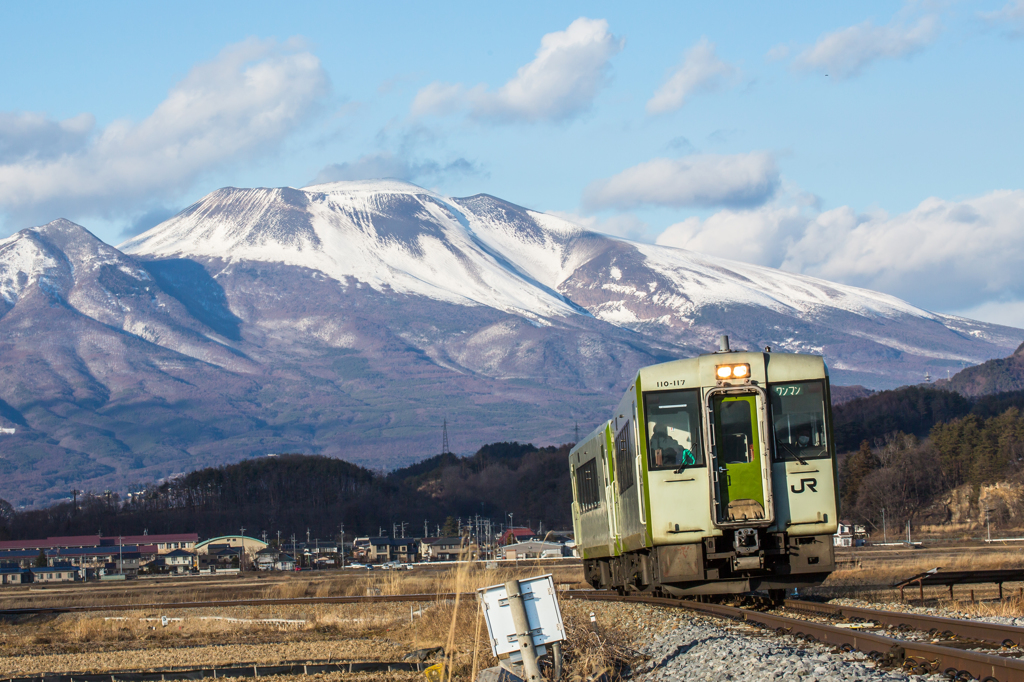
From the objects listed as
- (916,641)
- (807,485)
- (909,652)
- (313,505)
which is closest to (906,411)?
(313,505)

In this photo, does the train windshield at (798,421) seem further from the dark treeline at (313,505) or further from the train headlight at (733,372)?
the dark treeline at (313,505)

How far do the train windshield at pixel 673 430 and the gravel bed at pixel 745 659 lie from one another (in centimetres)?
227

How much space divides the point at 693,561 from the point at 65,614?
72.0ft

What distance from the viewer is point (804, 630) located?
14219mm

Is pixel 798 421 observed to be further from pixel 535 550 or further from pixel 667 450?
pixel 535 550

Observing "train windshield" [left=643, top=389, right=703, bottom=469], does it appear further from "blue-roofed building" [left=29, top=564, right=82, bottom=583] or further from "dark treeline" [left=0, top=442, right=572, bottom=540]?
"dark treeline" [left=0, top=442, right=572, bottom=540]

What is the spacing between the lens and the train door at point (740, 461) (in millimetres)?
15805

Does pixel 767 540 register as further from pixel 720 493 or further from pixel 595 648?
pixel 595 648

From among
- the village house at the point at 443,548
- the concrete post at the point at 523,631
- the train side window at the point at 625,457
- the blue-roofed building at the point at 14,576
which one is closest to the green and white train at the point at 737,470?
the train side window at the point at 625,457

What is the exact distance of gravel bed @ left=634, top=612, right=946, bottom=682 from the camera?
36.5 feet

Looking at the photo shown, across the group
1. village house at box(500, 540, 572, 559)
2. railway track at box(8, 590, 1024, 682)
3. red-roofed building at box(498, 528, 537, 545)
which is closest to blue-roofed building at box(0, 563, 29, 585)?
red-roofed building at box(498, 528, 537, 545)

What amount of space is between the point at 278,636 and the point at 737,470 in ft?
35.1

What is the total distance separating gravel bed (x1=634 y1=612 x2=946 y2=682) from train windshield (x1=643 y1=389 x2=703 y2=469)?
7.44 ft

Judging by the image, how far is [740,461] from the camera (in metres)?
15.9
